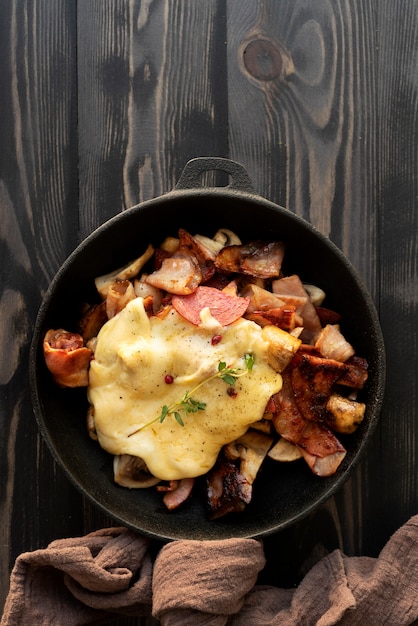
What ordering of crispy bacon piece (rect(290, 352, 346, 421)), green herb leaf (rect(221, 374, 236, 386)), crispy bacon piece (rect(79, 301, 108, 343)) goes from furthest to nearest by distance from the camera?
crispy bacon piece (rect(79, 301, 108, 343))
crispy bacon piece (rect(290, 352, 346, 421))
green herb leaf (rect(221, 374, 236, 386))

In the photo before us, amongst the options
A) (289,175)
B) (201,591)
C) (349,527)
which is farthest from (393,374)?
(201,591)

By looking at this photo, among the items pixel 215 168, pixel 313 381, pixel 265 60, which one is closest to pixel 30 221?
pixel 215 168

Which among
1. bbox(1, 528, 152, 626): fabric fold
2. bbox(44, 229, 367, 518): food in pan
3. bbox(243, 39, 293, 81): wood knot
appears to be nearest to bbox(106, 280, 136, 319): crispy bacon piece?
bbox(44, 229, 367, 518): food in pan

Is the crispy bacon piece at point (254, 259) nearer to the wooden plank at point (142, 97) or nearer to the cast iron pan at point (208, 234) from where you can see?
the cast iron pan at point (208, 234)

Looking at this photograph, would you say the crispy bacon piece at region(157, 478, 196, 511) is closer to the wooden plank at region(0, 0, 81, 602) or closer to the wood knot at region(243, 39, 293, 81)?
the wooden plank at region(0, 0, 81, 602)

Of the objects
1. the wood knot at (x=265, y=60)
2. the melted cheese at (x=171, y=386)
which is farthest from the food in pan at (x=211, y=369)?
the wood knot at (x=265, y=60)

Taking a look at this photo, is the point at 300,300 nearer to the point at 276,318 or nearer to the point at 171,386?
the point at 276,318
